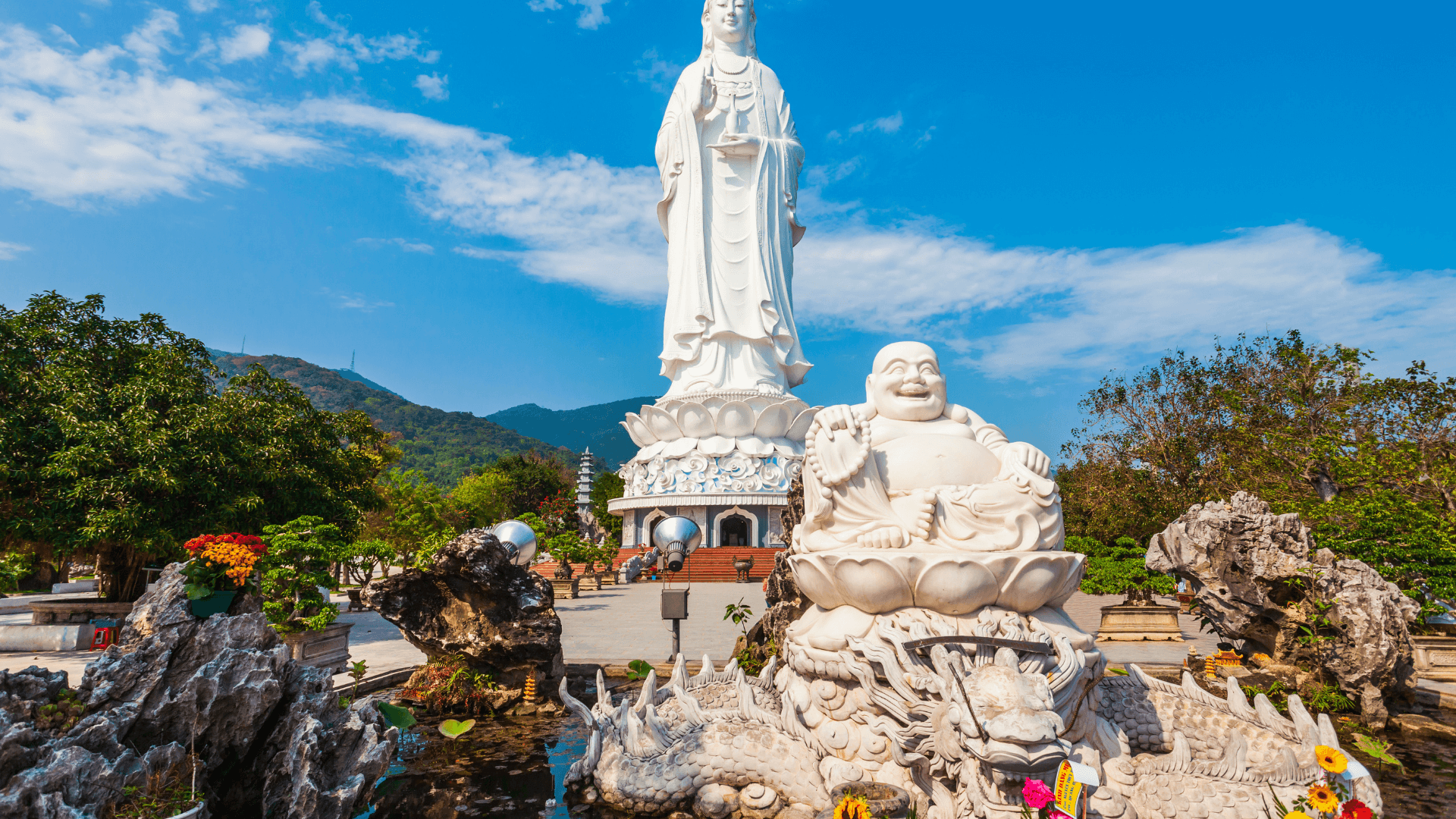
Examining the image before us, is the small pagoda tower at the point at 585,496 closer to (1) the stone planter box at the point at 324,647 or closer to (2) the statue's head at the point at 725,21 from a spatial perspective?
(2) the statue's head at the point at 725,21

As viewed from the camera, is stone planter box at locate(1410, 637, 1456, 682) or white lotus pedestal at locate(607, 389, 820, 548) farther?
white lotus pedestal at locate(607, 389, 820, 548)

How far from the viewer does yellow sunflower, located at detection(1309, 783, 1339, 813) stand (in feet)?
9.16

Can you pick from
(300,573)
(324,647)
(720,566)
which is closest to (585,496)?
(720,566)

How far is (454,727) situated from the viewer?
5.50 metres

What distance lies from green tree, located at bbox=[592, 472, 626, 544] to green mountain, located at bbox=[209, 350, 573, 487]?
31.8 m

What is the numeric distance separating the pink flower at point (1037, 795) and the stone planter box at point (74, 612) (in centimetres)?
1207

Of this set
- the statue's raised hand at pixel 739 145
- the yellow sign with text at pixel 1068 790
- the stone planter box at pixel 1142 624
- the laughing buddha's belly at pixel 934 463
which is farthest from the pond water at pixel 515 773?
the statue's raised hand at pixel 739 145

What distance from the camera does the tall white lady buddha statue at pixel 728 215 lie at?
2650 centimetres

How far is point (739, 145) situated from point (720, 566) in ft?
46.1

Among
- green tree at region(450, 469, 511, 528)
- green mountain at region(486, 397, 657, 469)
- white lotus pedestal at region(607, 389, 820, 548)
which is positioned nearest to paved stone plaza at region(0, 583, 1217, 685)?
white lotus pedestal at region(607, 389, 820, 548)

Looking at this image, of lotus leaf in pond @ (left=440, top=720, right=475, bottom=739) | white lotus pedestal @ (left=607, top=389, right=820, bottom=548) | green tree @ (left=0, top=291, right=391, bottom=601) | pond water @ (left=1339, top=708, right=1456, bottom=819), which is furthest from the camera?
white lotus pedestal @ (left=607, top=389, right=820, bottom=548)

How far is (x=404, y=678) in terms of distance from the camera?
7.61 metres

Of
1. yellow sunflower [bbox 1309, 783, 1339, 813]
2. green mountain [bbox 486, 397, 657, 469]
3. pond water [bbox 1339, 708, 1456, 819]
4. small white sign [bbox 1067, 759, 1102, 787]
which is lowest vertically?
pond water [bbox 1339, 708, 1456, 819]

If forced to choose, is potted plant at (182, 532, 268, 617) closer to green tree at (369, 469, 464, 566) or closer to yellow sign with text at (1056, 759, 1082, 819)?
yellow sign with text at (1056, 759, 1082, 819)
